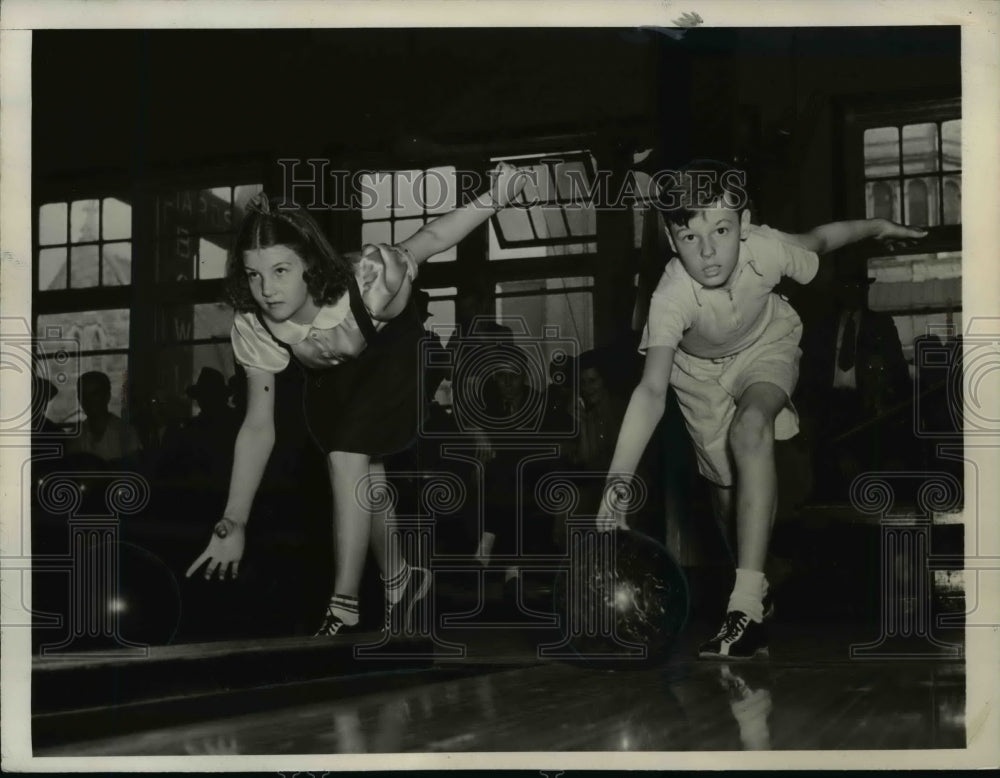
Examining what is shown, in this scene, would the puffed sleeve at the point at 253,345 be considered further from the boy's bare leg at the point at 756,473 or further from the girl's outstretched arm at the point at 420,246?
the boy's bare leg at the point at 756,473

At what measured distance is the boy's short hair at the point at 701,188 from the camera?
12.2 feet

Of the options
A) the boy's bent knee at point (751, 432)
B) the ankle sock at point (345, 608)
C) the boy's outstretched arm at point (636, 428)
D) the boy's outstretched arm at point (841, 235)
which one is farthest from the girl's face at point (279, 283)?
the boy's outstretched arm at point (841, 235)

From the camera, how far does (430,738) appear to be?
354 cm

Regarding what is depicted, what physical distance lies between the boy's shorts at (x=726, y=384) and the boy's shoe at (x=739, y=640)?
17.2 inches

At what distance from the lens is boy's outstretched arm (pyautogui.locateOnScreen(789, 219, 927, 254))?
372 centimetres

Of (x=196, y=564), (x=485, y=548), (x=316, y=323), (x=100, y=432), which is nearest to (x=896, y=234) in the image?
(x=485, y=548)

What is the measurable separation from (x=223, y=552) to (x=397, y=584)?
0.56 meters

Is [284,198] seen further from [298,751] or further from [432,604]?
[298,751]

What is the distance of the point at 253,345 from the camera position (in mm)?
3770

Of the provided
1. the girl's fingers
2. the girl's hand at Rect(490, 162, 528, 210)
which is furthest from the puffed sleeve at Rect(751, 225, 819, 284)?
the girl's fingers

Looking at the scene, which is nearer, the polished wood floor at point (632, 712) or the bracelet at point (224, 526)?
the polished wood floor at point (632, 712)

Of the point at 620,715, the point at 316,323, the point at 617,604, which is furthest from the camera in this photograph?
the point at 316,323

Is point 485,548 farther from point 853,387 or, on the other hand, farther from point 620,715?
point 853,387

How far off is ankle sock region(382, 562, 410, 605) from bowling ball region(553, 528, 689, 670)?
48 centimetres
